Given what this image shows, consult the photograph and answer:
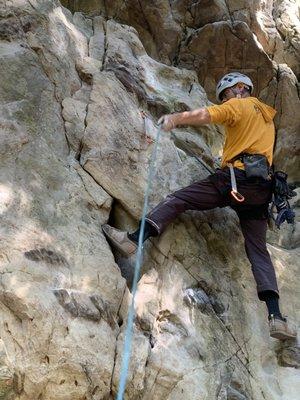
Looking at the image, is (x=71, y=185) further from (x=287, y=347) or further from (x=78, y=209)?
(x=287, y=347)

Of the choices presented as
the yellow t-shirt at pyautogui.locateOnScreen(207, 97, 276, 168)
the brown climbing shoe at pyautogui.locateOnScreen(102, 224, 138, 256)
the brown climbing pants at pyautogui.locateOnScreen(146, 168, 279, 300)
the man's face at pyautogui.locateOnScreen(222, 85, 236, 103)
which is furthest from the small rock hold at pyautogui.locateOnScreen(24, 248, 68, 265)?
the man's face at pyautogui.locateOnScreen(222, 85, 236, 103)

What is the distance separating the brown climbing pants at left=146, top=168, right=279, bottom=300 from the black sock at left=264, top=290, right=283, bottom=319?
0.47 feet

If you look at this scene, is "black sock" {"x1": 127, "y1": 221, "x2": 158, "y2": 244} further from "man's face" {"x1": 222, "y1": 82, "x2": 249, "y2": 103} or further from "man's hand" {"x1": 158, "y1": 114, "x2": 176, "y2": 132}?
"man's face" {"x1": 222, "y1": 82, "x2": 249, "y2": 103}

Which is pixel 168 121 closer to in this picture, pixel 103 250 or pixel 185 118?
pixel 185 118

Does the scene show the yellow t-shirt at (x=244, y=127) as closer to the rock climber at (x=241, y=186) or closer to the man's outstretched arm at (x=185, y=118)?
the rock climber at (x=241, y=186)

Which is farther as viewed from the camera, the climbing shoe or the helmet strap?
the helmet strap

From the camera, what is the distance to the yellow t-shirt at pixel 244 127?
6031 mm

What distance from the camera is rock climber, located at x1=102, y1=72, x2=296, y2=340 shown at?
555 centimetres

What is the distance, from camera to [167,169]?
22.0 ft

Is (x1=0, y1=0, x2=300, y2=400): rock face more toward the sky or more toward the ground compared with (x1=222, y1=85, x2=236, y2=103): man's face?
more toward the ground

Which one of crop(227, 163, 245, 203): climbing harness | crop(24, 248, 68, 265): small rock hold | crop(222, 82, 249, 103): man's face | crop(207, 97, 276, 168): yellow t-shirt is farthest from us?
crop(222, 82, 249, 103): man's face

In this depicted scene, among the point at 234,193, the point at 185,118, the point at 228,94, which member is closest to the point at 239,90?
the point at 228,94

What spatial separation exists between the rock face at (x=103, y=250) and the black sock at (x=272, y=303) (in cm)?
49

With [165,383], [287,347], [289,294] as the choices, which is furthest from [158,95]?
[165,383]
